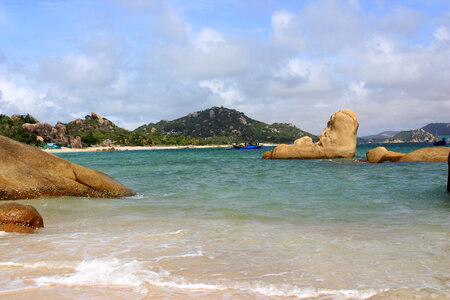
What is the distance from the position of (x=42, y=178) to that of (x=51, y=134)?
11006cm

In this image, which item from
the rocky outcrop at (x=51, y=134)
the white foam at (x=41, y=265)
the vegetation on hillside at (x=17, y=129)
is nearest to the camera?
the white foam at (x=41, y=265)

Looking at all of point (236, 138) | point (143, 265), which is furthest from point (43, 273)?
point (236, 138)

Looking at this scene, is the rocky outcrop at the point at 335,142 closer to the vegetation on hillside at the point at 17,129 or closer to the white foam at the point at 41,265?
the white foam at the point at 41,265

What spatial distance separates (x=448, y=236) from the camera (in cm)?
596

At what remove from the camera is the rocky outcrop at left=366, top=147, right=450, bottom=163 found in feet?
87.8

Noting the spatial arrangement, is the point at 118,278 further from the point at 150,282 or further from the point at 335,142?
the point at 335,142

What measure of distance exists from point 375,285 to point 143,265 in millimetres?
2837

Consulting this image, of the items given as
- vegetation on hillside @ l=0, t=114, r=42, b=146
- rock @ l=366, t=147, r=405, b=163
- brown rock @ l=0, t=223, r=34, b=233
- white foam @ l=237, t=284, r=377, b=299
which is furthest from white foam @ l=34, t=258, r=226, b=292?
vegetation on hillside @ l=0, t=114, r=42, b=146

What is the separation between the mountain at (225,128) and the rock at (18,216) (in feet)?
494

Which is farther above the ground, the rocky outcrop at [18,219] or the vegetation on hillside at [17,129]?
the vegetation on hillside at [17,129]

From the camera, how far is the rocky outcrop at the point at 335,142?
37.2m

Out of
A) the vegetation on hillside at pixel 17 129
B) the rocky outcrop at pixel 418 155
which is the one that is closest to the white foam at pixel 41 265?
the rocky outcrop at pixel 418 155

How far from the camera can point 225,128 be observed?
173875 millimetres

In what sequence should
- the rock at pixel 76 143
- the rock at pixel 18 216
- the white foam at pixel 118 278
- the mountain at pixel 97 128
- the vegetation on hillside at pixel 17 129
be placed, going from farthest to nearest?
1. the mountain at pixel 97 128
2. the rock at pixel 76 143
3. the vegetation on hillside at pixel 17 129
4. the rock at pixel 18 216
5. the white foam at pixel 118 278
